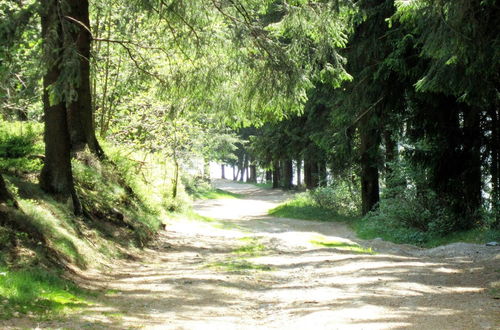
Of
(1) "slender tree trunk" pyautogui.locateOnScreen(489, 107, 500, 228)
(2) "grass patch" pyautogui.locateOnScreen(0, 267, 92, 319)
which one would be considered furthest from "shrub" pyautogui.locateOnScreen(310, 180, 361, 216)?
(2) "grass patch" pyautogui.locateOnScreen(0, 267, 92, 319)

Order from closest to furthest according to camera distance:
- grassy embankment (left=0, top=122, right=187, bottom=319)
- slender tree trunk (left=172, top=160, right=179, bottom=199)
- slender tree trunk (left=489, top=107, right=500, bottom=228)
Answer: grassy embankment (left=0, top=122, right=187, bottom=319), slender tree trunk (left=489, top=107, right=500, bottom=228), slender tree trunk (left=172, top=160, right=179, bottom=199)

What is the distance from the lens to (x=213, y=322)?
20.9ft

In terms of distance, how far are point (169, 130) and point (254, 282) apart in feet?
42.3

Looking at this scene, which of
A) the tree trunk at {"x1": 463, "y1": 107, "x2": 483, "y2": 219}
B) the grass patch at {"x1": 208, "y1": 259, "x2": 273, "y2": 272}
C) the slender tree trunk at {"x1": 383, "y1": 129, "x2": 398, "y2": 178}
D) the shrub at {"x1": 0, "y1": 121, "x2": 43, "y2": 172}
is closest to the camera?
the grass patch at {"x1": 208, "y1": 259, "x2": 273, "y2": 272}

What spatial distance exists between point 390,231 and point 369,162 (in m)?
3.33

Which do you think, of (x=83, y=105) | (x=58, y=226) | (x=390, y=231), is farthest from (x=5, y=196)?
(x=390, y=231)

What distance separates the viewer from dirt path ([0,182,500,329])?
20.4 feet

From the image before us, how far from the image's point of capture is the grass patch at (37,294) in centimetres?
602

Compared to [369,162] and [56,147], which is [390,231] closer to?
[369,162]

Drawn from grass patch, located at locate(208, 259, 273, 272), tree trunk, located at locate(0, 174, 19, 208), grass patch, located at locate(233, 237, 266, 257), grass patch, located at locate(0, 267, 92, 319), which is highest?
tree trunk, located at locate(0, 174, 19, 208)

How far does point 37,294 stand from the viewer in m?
6.55

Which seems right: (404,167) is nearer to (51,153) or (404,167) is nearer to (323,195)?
(323,195)

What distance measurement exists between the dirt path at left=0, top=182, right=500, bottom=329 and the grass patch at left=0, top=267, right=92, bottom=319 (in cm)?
30

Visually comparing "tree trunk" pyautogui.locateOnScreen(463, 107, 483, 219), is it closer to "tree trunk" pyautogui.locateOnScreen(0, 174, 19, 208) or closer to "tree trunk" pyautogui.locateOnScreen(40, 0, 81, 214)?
"tree trunk" pyautogui.locateOnScreen(40, 0, 81, 214)
